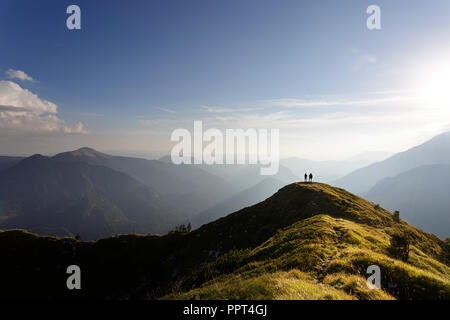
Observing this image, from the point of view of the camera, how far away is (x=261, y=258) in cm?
2055

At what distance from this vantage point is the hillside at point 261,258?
1138 cm

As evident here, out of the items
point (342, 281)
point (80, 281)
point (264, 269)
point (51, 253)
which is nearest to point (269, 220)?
point (264, 269)

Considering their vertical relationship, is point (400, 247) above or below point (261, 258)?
above

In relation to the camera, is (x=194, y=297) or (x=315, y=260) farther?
(x=315, y=260)

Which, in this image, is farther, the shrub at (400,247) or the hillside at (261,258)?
the shrub at (400,247)

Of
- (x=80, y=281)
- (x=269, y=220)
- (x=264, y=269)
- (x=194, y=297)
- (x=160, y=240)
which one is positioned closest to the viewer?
(x=194, y=297)

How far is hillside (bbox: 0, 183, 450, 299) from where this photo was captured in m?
11.4

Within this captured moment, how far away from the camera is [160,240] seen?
3255 inches

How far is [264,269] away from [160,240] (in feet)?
259

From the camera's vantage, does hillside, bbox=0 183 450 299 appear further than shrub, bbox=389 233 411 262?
No
